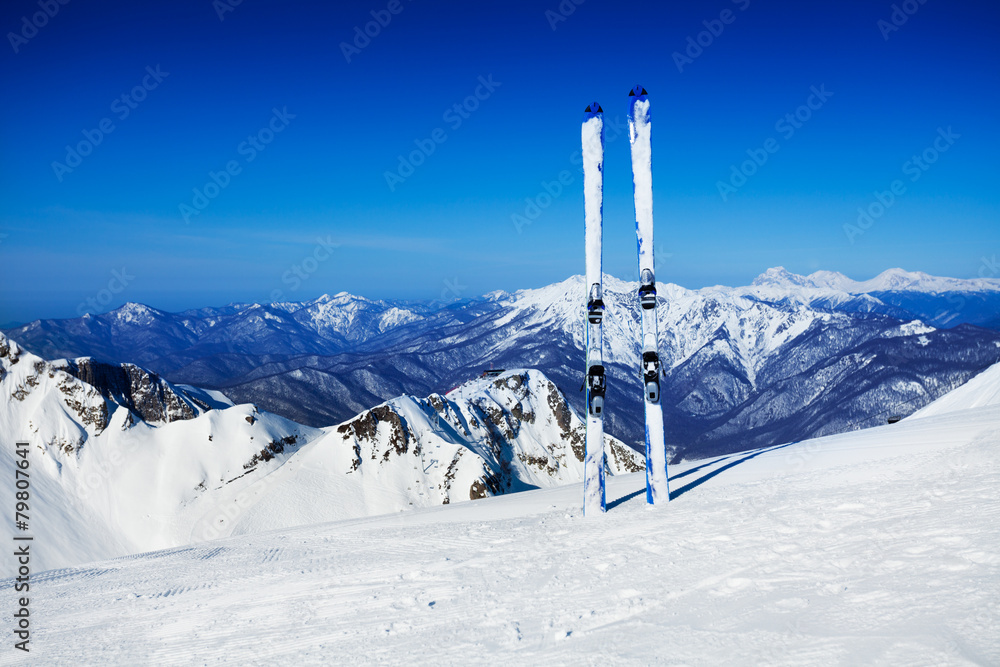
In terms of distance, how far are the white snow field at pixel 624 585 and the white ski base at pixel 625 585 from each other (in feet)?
0.14

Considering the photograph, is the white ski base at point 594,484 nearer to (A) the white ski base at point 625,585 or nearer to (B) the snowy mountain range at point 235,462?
(A) the white ski base at point 625,585

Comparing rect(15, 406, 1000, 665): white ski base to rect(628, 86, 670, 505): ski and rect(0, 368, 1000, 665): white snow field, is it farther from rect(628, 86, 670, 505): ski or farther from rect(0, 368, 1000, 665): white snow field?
rect(628, 86, 670, 505): ski

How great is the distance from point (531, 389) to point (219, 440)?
49974mm

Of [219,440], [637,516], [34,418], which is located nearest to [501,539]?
[637,516]

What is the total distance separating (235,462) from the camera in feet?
235

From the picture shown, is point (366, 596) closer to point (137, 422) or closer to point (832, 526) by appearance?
point (832, 526)

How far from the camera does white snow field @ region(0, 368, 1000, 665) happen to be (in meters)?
6.80

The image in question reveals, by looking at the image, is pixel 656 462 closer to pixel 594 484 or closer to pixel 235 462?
pixel 594 484

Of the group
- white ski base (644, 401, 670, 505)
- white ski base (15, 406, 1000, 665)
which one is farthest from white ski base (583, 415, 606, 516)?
white ski base (644, 401, 670, 505)

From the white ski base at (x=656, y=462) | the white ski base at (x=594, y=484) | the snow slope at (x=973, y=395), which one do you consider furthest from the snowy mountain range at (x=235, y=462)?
the white ski base at (x=656, y=462)

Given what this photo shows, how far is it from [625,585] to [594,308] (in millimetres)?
7301

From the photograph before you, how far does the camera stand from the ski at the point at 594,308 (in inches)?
545

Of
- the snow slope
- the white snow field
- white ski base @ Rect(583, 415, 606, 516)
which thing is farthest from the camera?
the snow slope

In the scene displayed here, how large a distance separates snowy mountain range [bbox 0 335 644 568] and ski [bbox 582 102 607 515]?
51.7 m
